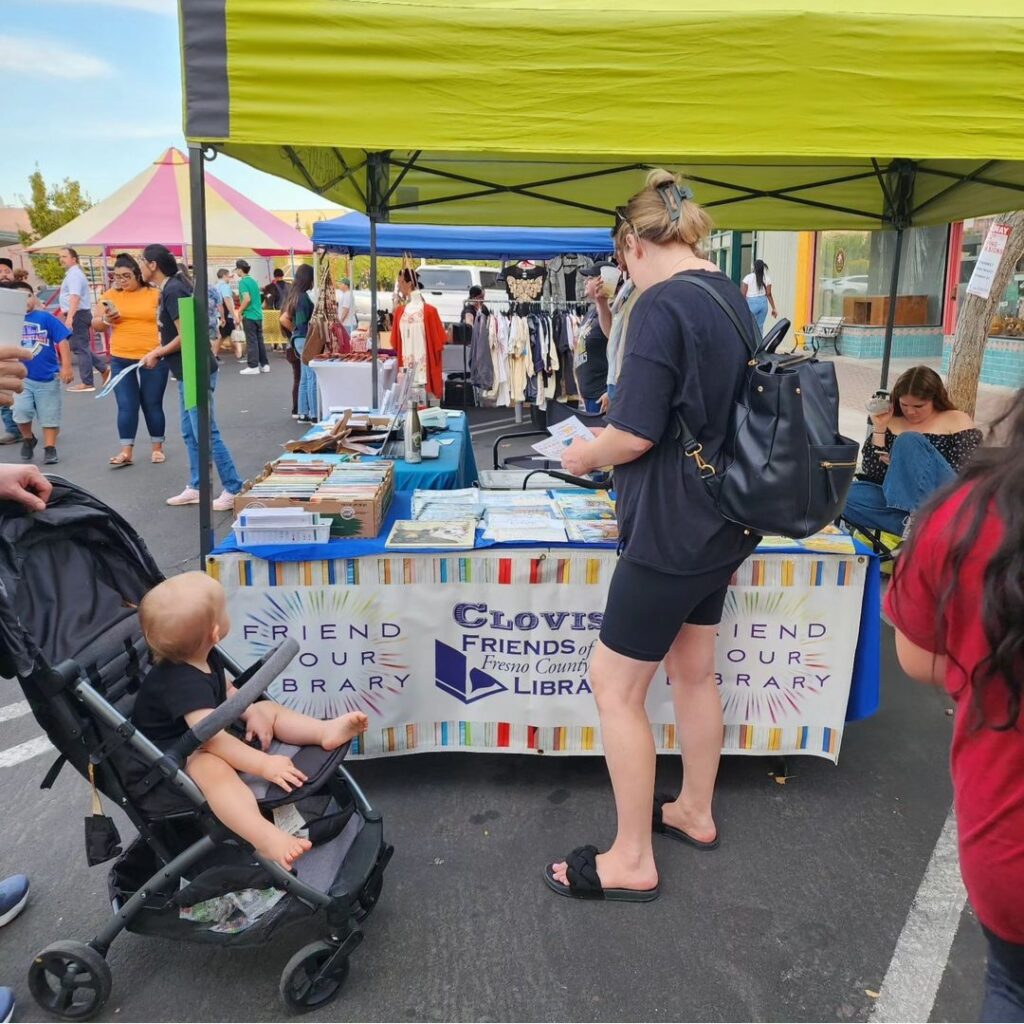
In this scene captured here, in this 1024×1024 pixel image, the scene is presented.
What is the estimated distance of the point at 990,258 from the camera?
5.05 metres

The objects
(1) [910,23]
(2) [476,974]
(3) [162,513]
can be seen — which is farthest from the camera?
(3) [162,513]

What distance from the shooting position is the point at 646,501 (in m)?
2.35

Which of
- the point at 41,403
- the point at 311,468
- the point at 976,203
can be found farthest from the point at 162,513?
the point at 976,203

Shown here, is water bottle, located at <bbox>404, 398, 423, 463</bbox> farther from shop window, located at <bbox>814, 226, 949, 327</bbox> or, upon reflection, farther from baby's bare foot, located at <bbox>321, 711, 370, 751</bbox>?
shop window, located at <bbox>814, 226, 949, 327</bbox>

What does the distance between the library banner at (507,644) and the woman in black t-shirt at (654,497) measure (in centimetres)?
52

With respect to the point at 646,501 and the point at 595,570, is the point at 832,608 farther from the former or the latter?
the point at 646,501

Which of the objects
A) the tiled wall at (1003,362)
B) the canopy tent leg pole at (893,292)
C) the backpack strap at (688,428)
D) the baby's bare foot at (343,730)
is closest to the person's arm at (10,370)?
the baby's bare foot at (343,730)

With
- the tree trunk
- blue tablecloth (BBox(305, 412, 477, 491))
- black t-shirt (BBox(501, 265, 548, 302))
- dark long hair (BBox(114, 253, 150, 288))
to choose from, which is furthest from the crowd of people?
black t-shirt (BBox(501, 265, 548, 302))

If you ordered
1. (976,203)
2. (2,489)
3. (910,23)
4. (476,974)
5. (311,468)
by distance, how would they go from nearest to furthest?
(2,489)
(476,974)
(910,23)
(311,468)
(976,203)

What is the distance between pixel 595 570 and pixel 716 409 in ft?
2.90

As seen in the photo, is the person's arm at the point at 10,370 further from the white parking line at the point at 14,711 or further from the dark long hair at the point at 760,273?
the dark long hair at the point at 760,273

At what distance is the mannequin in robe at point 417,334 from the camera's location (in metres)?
10.0

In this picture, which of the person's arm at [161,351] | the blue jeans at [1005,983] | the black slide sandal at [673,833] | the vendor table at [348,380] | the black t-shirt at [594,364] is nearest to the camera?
the blue jeans at [1005,983]

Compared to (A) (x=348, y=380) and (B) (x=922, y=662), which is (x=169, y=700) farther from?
(A) (x=348, y=380)
